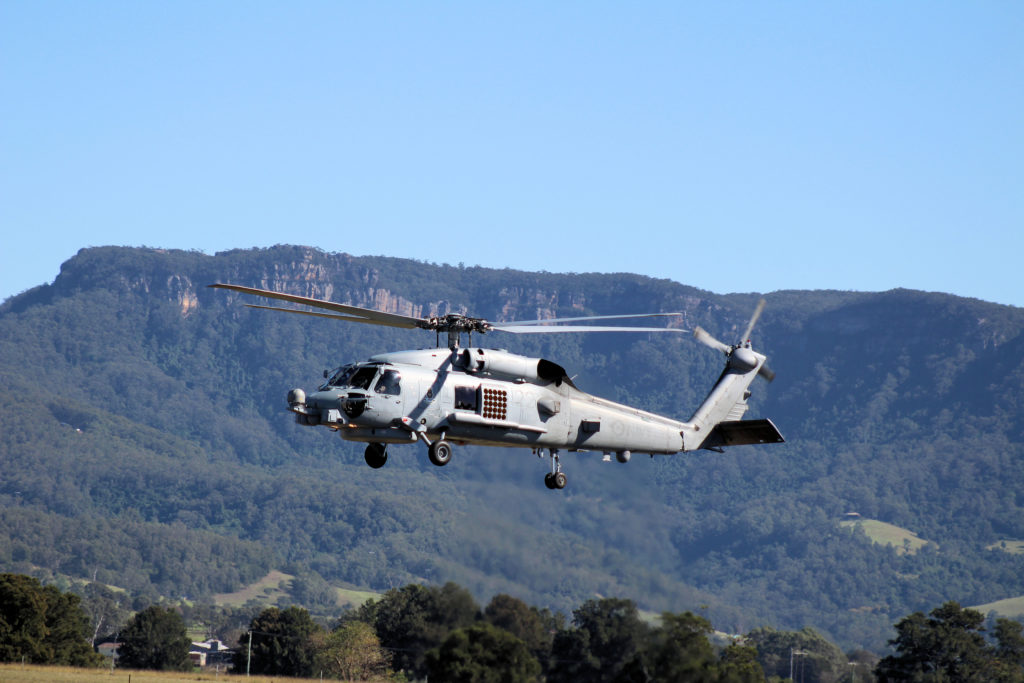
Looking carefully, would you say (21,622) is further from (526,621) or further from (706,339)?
(706,339)

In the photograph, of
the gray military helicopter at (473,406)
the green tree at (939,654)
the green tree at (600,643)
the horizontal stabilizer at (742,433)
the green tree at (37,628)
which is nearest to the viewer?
the gray military helicopter at (473,406)

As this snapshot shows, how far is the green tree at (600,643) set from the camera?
45.0m

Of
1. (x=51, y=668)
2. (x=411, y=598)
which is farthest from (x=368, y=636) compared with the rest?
(x=51, y=668)

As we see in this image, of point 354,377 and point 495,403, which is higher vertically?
point 354,377

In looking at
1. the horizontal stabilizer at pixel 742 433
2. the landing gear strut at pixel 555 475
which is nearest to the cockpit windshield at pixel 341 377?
the landing gear strut at pixel 555 475

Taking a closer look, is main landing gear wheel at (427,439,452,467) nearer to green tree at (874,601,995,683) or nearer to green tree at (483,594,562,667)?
green tree at (483,594,562,667)

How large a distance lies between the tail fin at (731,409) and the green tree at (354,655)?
39179mm

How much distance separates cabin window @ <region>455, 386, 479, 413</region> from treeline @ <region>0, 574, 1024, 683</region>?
843cm

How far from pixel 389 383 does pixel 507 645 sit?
1976 cm

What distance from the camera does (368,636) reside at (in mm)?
97812

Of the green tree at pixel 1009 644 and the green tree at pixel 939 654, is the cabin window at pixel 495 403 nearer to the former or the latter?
the green tree at pixel 939 654

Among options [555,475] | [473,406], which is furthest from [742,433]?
[473,406]

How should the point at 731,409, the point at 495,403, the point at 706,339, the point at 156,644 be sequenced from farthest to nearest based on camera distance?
the point at 156,644 < the point at 731,409 < the point at 706,339 < the point at 495,403

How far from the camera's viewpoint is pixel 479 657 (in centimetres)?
5644
